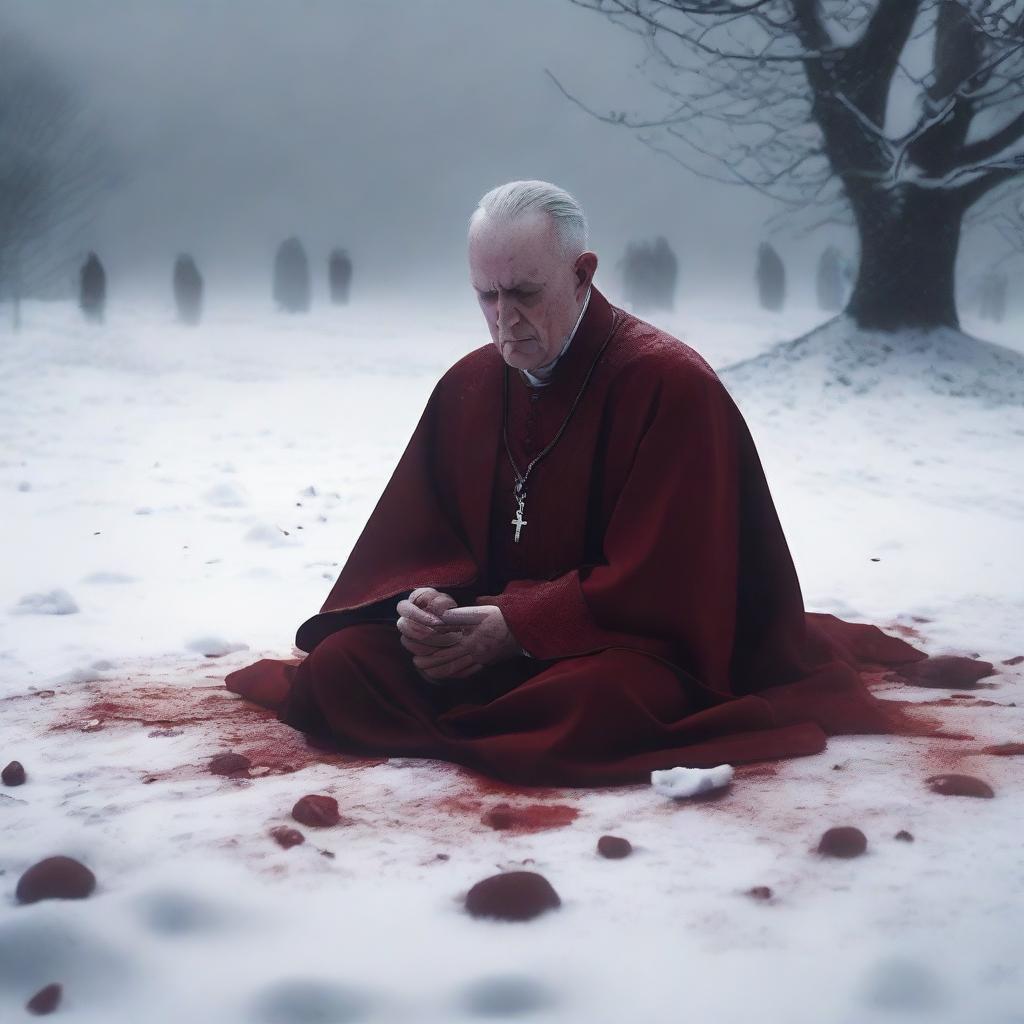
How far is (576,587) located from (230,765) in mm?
935

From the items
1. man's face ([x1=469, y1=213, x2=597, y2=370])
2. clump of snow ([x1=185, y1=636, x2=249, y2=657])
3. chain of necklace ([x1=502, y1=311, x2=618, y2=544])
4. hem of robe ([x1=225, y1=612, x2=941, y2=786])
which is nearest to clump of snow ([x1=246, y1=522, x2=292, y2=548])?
clump of snow ([x1=185, y1=636, x2=249, y2=657])

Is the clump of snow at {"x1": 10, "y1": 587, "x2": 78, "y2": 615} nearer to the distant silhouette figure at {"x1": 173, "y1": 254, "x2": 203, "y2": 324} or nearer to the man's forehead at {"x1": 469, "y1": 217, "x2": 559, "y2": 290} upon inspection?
the man's forehead at {"x1": 469, "y1": 217, "x2": 559, "y2": 290}

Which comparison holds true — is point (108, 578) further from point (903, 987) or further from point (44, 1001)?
point (903, 987)

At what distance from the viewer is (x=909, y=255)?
34.9 ft

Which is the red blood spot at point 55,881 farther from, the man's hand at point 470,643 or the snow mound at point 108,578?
the snow mound at point 108,578

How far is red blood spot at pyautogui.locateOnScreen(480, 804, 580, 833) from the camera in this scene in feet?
8.13

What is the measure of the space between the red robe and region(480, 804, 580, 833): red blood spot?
0.52ft

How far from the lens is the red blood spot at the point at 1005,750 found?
9.42 feet

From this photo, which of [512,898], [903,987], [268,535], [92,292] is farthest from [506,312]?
[92,292]

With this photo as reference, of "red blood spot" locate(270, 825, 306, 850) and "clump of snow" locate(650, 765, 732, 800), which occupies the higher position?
"clump of snow" locate(650, 765, 732, 800)

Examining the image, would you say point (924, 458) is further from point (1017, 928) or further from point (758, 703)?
point (1017, 928)

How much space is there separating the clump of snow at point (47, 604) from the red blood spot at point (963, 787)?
3275 mm

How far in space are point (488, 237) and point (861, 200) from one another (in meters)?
8.72

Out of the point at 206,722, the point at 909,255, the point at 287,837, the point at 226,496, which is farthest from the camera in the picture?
the point at 909,255
